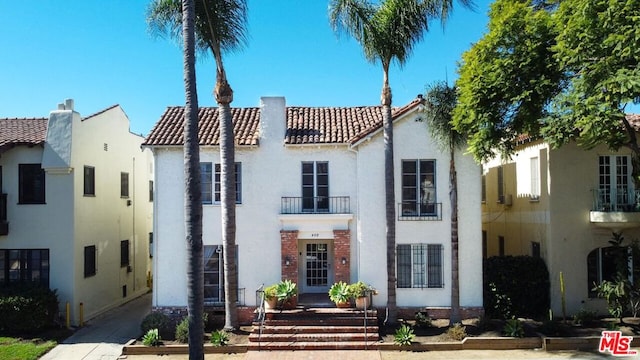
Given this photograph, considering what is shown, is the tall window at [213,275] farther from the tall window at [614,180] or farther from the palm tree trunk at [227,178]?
the tall window at [614,180]

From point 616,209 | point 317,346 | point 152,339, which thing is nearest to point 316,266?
point 317,346

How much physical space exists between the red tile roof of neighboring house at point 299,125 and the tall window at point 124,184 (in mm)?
5727

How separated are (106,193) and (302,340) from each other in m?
12.3

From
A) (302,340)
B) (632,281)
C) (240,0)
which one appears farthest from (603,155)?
(240,0)

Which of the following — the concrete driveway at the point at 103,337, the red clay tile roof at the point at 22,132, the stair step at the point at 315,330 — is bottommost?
the concrete driveway at the point at 103,337

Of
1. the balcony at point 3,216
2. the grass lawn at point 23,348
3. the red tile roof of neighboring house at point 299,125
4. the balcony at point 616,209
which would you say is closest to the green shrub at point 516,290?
the balcony at point 616,209

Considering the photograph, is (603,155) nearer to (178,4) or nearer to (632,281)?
(632,281)

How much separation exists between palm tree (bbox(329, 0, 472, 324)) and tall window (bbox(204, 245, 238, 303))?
6334mm

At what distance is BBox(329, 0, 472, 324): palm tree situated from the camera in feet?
56.0

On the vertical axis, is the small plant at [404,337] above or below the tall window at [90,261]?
below

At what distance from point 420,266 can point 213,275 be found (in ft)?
25.6

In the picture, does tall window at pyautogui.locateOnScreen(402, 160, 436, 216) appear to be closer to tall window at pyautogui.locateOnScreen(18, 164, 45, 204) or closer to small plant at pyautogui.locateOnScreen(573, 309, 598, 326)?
small plant at pyautogui.locateOnScreen(573, 309, 598, 326)

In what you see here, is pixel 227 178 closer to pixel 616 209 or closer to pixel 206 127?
pixel 206 127

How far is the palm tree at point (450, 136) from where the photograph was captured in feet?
57.4
